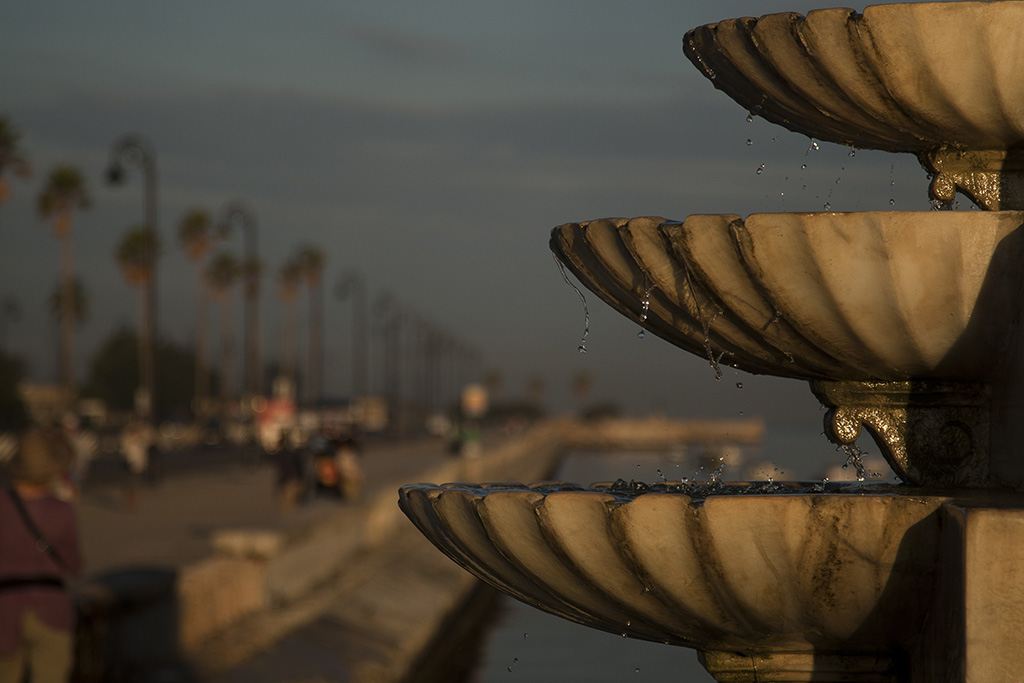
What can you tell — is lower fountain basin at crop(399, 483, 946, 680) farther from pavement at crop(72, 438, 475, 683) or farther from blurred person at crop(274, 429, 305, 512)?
blurred person at crop(274, 429, 305, 512)

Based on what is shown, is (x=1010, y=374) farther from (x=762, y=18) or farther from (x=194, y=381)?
(x=194, y=381)

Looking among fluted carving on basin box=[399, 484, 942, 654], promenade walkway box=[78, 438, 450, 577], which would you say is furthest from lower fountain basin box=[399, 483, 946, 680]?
promenade walkway box=[78, 438, 450, 577]

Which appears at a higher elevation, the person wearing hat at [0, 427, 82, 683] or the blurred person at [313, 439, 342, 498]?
the person wearing hat at [0, 427, 82, 683]

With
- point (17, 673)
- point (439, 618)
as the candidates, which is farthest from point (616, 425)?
point (17, 673)

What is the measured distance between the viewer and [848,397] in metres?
3.68

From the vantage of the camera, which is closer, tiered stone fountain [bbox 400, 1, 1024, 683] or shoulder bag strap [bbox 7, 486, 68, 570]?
tiered stone fountain [bbox 400, 1, 1024, 683]

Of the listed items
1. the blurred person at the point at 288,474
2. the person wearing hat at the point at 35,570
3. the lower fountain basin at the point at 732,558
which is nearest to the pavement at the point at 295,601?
the blurred person at the point at 288,474

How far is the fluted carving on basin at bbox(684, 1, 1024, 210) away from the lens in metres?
3.24

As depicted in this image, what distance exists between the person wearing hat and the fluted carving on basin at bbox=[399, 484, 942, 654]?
3.13 m

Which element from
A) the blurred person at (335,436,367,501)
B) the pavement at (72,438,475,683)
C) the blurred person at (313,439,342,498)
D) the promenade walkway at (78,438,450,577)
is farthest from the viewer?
the blurred person at (335,436,367,501)

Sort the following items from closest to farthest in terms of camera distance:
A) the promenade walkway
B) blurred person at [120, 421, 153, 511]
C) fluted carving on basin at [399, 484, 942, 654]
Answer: fluted carving on basin at [399, 484, 942, 654], the promenade walkway, blurred person at [120, 421, 153, 511]

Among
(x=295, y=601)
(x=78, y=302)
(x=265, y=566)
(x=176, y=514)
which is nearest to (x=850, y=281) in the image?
(x=265, y=566)

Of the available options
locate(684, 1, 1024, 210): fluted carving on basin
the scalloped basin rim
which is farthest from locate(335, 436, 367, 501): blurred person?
locate(684, 1, 1024, 210): fluted carving on basin

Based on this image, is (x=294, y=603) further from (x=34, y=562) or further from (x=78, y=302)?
(x=78, y=302)
